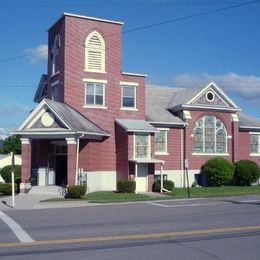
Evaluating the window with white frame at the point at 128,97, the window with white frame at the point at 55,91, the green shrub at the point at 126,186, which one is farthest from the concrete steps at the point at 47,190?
the window with white frame at the point at 128,97

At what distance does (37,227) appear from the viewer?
15172 millimetres

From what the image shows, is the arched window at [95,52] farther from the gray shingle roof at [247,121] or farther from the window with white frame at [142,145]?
the gray shingle roof at [247,121]

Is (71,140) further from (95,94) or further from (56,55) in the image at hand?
(56,55)

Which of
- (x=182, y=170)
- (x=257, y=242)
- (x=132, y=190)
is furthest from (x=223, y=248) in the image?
(x=182, y=170)

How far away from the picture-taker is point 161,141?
37125 mm

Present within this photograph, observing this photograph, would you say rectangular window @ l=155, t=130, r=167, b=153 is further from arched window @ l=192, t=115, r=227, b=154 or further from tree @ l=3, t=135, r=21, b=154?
tree @ l=3, t=135, r=21, b=154

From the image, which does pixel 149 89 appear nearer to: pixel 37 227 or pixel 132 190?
pixel 132 190

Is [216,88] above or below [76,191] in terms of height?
above

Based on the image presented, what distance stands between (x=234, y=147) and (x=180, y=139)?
195 inches

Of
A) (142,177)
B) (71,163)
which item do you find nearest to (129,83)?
(142,177)

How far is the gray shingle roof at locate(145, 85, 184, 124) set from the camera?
Answer: 37219mm

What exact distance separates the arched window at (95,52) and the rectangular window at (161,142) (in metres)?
6.61

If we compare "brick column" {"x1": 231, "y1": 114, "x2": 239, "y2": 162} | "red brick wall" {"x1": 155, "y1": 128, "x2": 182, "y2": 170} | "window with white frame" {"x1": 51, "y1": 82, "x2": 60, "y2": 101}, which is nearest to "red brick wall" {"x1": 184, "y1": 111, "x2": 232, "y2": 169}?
"brick column" {"x1": 231, "y1": 114, "x2": 239, "y2": 162}

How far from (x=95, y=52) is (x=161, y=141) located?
834cm
